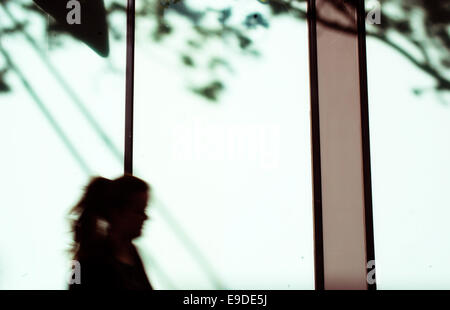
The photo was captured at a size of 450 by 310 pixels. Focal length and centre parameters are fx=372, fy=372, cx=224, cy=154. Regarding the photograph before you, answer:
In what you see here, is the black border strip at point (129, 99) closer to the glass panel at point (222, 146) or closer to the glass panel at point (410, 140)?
the glass panel at point (222, 146)

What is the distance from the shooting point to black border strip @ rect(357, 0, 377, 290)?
10.3ft

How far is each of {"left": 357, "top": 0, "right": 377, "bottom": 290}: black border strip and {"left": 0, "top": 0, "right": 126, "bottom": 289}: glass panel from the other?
204cm

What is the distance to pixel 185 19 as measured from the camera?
3.20 metres

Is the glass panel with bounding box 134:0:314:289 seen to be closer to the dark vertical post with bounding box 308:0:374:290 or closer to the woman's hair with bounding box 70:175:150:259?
the dark vertical post with bounding box 308:0:374:290

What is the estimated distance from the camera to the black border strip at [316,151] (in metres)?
3.14

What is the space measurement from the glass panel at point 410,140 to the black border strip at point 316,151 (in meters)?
0.47

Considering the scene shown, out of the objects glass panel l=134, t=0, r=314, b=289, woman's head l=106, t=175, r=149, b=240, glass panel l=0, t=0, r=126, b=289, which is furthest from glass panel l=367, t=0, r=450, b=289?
glass panel l=0, t=0, r=126, b=289

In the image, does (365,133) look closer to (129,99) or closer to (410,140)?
(410,140)

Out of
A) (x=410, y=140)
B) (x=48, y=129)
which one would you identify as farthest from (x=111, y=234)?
(x=410, y=140)
